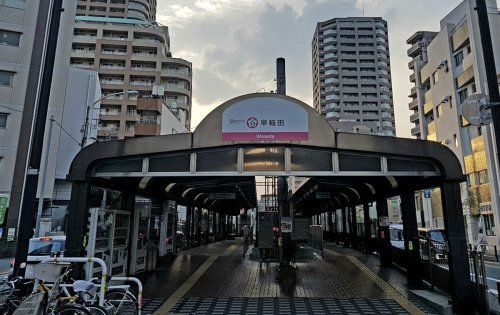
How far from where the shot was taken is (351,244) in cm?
2119

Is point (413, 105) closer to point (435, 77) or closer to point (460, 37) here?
point (435, 77)

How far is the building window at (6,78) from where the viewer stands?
27.7 meters

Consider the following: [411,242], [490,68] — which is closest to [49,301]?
[490,68]

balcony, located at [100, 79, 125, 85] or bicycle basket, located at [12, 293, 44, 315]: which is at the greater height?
balcony, located at [100, 79, 125, 85]

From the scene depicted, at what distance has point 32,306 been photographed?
193 inches

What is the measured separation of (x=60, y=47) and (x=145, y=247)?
26.2 meters

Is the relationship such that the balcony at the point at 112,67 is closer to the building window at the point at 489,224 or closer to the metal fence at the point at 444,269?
the building window at the point at 489,224

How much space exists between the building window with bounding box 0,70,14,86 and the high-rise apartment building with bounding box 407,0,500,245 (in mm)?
34054

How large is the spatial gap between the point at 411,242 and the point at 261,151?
5.56 meters

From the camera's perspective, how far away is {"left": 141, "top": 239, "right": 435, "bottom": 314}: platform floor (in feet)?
24.6

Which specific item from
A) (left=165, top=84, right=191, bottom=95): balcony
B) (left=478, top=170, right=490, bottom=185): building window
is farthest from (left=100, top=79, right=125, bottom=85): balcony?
(left=478, top=170, right=490, bottom=185): building window

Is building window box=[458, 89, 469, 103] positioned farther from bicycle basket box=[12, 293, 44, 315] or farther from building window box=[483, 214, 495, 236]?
bicycle basket box=[12, 293, 44, 315]

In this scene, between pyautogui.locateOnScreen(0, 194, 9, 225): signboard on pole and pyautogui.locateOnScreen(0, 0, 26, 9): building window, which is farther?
pyautogui.locateOnScreen(0, 0, 26, 9): building window

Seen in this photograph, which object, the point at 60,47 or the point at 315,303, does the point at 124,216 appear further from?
the point at 60,47
